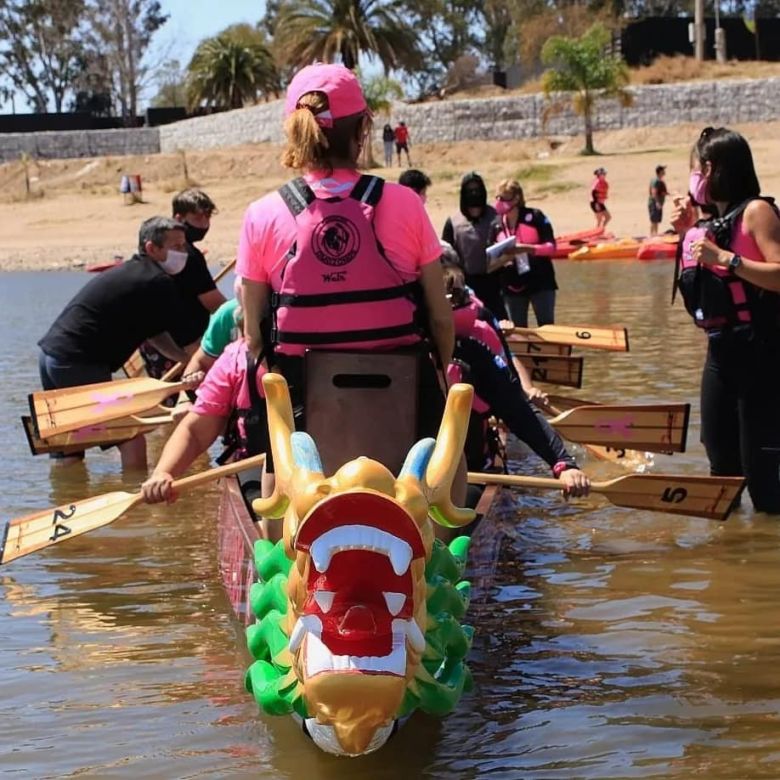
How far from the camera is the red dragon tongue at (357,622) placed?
3.64 m

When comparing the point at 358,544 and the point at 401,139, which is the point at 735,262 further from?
the point at 401,139

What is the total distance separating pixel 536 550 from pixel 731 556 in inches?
37.2

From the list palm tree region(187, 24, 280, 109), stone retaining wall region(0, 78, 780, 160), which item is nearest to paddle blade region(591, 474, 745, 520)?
stone retaining wall region(0, 78, 780, 160)

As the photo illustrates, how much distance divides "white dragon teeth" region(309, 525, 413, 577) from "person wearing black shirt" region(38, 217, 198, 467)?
199 inches

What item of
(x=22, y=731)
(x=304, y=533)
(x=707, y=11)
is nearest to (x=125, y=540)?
(x=22, y=731)

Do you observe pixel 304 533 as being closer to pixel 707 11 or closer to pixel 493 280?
pixel 493 280

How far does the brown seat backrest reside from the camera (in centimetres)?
470

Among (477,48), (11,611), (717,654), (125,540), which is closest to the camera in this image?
(717,654)

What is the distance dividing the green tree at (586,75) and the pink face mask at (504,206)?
91.2ft

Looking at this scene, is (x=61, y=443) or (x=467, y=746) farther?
(x=61, y=443)

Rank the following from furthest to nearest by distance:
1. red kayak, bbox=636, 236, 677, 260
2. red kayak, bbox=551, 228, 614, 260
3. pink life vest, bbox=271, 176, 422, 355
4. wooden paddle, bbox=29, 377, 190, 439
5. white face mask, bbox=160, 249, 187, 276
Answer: red kayak, bbox=551, 228, 614, 260, red kayak, bbox=636, 236, 677, 260, white face mask, bbox=160, 249, 187, 276, wooden paddle, bbox=29, 377, 190, 439, pink life vest, bbox=271, 176, 422, 355

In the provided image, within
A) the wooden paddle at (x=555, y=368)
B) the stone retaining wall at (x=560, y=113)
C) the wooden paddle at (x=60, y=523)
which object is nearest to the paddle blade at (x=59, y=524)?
the wooden paddle at (x=60, y=523)

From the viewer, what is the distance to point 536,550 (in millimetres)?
7086

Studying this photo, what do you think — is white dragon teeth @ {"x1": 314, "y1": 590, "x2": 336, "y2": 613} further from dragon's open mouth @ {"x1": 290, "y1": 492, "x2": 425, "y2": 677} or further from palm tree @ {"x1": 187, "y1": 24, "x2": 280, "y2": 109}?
palm tree @ {"x1": 187, "y1": 24, "x2": 280, "y2": 109}
